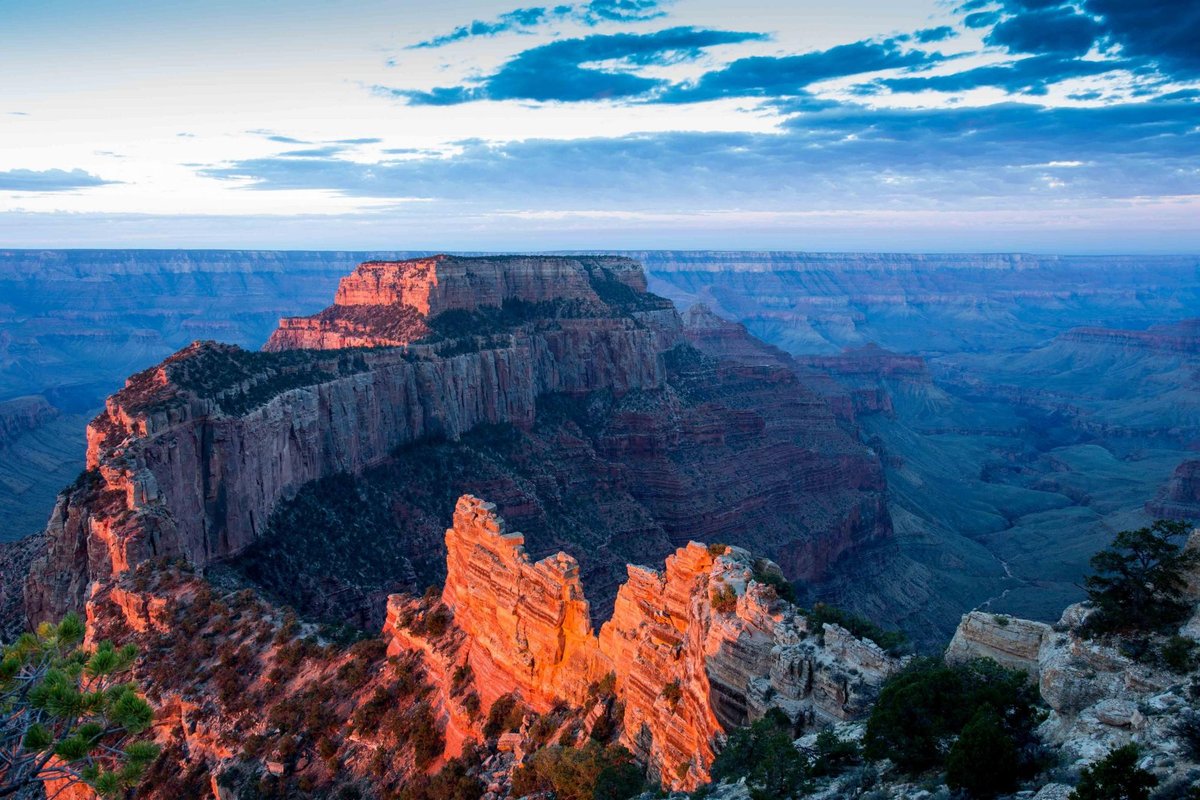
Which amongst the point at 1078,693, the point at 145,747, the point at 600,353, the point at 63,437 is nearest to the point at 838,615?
the point at 1078,693

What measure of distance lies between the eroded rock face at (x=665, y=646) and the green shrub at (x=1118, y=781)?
8.16 meters

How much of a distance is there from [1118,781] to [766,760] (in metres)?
6.99

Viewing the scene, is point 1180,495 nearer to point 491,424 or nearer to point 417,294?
point 491,424

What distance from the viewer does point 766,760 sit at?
16.5m

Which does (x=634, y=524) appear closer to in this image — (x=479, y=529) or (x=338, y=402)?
(x=338, y=402)

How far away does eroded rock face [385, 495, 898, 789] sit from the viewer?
20.4 m

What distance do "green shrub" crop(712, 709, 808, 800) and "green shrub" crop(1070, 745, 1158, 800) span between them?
5854 millimetres

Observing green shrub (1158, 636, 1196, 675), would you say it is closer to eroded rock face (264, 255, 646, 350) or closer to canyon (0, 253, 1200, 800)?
canyon (0, 253, 1200, 800)

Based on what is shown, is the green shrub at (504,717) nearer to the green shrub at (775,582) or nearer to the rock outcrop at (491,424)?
the green shrub at (775,582)

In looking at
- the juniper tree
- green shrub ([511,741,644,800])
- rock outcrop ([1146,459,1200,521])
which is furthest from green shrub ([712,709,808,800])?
rock outcrop ([1146,459,1200,521])

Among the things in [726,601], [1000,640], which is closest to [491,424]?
[726,601]

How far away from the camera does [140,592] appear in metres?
36.2

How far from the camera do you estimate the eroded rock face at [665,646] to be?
20391 millimetres

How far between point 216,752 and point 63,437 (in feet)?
475
